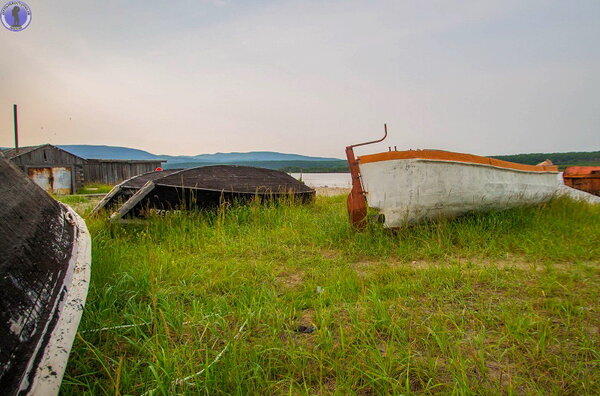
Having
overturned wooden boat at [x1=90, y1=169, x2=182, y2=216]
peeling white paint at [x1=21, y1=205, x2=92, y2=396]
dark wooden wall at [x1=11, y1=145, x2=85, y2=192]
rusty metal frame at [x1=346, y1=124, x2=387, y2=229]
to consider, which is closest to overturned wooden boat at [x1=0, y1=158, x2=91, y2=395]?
peeling white paint at [x1=21, y1=205, x2=92, y2=396]

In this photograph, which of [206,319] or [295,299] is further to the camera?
[295,299]

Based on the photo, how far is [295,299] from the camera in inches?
110

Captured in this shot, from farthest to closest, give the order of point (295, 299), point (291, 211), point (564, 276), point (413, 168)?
point (291, 211) < point (413, 168) < point (564, 276) < point (295, 299)

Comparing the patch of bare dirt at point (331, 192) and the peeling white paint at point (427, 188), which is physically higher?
the peeling white paint at point (427, 188)

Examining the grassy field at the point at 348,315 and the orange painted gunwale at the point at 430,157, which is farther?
the orange painted gunwale at the point at 430,157

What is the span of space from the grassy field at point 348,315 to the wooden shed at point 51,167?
20.9 m

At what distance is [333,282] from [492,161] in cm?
382

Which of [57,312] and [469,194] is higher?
[469,194]

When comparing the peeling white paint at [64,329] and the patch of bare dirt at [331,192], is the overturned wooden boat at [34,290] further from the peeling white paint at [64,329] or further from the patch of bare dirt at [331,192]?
the patch of bare dirt at [331,192]

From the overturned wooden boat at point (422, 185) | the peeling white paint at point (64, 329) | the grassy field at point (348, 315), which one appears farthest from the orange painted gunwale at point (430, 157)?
the peeling white paint at point (64, 329)

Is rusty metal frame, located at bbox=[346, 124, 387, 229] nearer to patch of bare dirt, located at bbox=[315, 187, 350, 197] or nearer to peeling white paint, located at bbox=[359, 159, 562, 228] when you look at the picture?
peeling white paint, located at bbox=[359, 159, 562, 228]

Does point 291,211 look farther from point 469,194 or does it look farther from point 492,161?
point 492,161

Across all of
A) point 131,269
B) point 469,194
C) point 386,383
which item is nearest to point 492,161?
point 469,194

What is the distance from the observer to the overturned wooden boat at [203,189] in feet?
17.9
